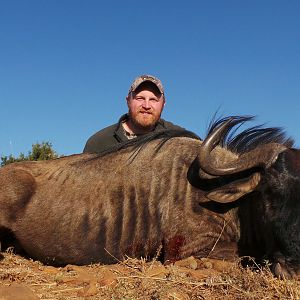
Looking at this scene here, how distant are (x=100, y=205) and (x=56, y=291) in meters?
1.35

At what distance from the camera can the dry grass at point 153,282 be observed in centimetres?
331

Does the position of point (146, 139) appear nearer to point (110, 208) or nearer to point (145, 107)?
point (110, 208)

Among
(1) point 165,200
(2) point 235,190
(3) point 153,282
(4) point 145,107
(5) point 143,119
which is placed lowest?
(3) point 153,282

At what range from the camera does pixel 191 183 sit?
4.92 metres

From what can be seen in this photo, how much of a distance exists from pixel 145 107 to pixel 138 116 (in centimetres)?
15

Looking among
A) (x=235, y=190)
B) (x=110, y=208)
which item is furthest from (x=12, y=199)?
(x=235, y=190)

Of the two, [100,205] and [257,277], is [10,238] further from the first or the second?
[257,277]

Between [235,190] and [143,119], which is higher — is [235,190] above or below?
below

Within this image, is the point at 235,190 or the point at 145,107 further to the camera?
the point at 145,107

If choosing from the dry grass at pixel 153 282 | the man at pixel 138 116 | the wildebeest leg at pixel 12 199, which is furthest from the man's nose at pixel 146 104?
the dry grass at pixel 153 282

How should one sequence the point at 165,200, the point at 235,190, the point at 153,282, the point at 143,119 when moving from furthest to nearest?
the point at 143,119
the point at 165,200
the point at 235,190
the point at 153,282

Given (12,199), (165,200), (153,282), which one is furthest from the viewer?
(12,199)

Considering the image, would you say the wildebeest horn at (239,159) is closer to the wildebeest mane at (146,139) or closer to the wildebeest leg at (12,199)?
the wildebeest mane at (146,139)

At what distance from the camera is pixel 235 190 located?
15.2 ft
